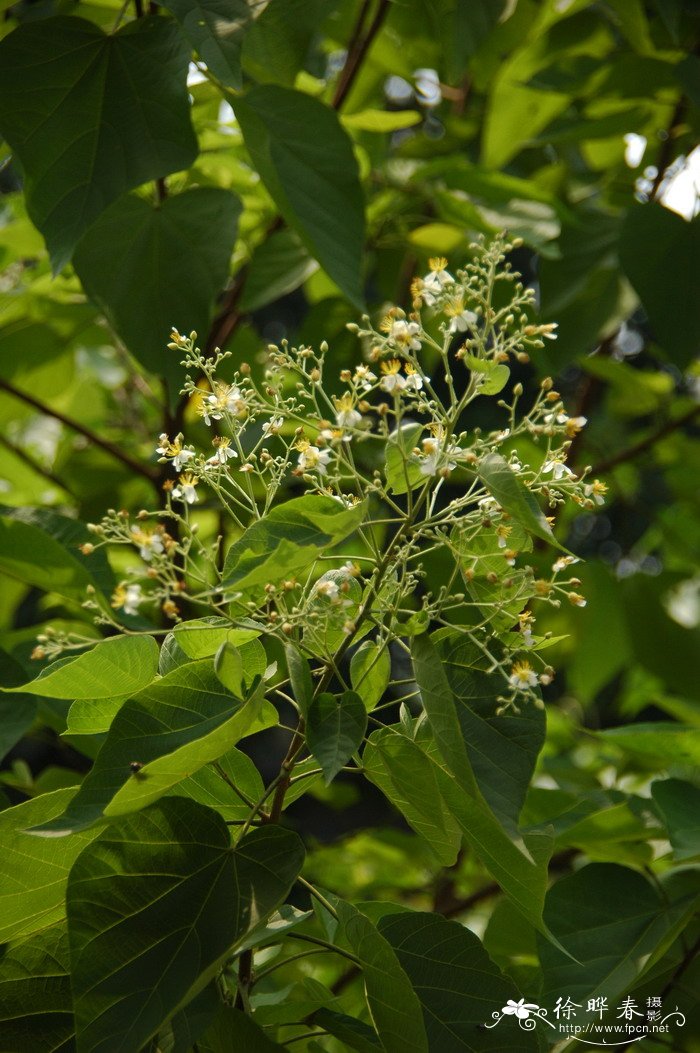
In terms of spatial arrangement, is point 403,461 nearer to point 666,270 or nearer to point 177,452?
point 177,452

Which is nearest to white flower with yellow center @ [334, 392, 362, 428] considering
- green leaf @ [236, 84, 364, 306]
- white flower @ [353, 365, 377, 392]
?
white flower @ [353, 365, 377, 392]

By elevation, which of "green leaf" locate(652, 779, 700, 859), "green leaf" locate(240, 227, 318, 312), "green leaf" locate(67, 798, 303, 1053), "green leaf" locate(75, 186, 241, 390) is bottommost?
"green leaf" locate(652, 779, 700, 859)

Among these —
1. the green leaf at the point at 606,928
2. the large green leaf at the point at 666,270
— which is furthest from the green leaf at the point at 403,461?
the large green leaf at the point at 666,270

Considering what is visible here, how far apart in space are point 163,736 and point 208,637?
0.31 ft

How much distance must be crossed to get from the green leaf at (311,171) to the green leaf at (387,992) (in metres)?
0.55

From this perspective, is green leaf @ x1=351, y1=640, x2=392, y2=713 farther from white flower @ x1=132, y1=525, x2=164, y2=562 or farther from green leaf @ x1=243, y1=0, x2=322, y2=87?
green leaf @ x1=243, y1=0, x2=322, y2=87

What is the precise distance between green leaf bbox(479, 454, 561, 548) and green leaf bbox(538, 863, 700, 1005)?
490mm

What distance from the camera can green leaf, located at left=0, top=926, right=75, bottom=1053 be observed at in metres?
0.72

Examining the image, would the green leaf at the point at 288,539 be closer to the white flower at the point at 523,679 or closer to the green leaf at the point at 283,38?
the white flower at the point at 523,679

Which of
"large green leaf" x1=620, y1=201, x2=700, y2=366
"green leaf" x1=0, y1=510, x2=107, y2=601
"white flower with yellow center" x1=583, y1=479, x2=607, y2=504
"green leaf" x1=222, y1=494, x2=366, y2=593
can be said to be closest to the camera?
"green leaf" x1=222, y1=494, x2=366, y2=593

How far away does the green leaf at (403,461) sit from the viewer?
674 mm

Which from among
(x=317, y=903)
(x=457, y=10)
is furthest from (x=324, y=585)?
(x=457, y=10)

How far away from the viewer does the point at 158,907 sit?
0.70m

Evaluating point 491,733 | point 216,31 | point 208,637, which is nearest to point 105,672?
point 208,637
